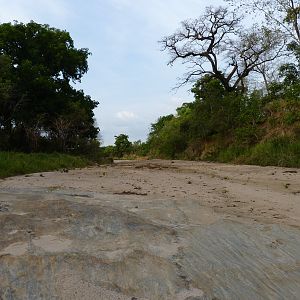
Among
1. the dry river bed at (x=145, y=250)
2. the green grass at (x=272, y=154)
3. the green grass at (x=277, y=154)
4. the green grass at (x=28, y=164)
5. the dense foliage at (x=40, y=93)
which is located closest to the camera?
the dry river bed at (x=145, y=250)

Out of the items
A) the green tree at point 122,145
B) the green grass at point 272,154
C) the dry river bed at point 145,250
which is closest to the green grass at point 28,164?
the dry river bed at point 145,250

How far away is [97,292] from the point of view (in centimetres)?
258

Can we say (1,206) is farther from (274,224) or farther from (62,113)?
(62,113)

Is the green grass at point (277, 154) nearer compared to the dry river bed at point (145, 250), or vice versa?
the dry river bed at point (145, 250)

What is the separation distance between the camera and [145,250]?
330 centimetres

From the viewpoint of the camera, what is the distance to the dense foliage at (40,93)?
1884 cm

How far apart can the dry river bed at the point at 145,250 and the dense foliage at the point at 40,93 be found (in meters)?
14.1

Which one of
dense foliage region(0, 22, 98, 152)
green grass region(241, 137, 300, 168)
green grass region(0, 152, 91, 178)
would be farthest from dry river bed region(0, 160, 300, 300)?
dense foliage region(0, 22, 98, 152)

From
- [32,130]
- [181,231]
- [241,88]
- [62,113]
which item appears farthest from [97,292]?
[241,88]

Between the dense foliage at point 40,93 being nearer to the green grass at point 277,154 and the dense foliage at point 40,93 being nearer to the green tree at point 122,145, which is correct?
the green grass at point 277,154

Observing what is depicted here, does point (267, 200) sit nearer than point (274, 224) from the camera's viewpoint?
No

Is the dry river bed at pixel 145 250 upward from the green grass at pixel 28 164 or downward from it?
downward

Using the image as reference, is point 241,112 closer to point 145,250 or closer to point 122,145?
point 145,250

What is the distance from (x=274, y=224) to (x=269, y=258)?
1.06 meters
